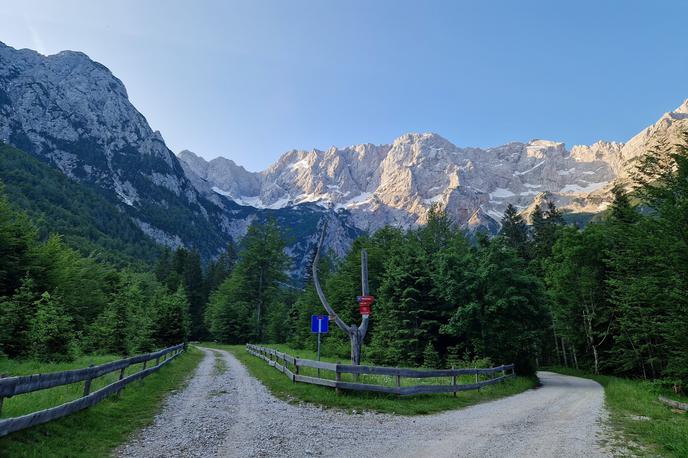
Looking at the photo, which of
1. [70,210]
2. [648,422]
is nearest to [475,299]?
[648,422]

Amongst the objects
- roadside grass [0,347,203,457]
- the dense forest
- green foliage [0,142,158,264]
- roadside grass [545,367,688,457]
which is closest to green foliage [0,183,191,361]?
the dense forest

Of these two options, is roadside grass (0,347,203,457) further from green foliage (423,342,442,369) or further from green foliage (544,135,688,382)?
Answer: green foliage (544,135,688,382)

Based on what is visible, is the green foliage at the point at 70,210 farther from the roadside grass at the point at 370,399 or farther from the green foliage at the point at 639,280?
the green foliage at the point at 639,280

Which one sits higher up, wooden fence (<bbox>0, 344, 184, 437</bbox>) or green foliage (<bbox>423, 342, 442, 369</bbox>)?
wooden fence (<bbox>0, 344, 184, 437</bbox>)

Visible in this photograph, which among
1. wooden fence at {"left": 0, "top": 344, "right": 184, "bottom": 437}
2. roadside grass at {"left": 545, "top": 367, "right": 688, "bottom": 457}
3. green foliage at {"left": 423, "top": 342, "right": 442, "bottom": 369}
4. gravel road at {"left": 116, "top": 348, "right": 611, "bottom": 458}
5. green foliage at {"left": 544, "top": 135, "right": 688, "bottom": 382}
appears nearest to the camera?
wooden fence at {"left": 0, "top": 344, "right": 184, "bottom": 437}

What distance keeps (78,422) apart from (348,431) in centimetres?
633

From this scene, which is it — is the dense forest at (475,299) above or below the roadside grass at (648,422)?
above

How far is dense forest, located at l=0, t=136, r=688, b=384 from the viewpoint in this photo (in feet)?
59.4

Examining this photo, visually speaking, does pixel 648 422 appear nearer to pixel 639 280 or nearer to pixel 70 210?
pixel 639 280

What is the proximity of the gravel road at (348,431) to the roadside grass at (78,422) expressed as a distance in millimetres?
514

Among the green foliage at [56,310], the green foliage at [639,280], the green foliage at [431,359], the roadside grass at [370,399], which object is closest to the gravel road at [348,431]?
the roadside grass at [370,399]

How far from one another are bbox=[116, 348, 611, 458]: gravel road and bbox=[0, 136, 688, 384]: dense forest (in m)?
8.60

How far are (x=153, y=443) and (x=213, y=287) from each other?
286ft

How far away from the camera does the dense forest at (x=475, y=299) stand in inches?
713
